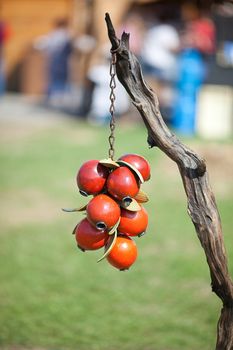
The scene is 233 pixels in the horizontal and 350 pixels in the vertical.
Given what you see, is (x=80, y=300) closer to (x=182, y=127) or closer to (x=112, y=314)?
(x=112, y=314)

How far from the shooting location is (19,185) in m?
8.62

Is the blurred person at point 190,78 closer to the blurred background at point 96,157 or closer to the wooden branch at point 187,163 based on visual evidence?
the blurred background at point 96,157

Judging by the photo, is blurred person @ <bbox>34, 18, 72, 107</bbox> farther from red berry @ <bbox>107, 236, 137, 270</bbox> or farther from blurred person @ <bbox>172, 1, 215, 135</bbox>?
red berry @ <bbox>107, 236, 137, 270</bbox>

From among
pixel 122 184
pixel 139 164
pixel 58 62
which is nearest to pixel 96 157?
pixel 58 62

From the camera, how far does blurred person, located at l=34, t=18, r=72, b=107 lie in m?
16.3

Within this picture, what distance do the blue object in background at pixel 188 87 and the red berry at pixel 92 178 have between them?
952 cm

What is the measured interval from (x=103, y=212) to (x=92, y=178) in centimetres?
16

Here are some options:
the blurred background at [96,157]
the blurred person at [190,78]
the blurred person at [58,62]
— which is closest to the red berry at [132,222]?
the blurred background at [96,157]

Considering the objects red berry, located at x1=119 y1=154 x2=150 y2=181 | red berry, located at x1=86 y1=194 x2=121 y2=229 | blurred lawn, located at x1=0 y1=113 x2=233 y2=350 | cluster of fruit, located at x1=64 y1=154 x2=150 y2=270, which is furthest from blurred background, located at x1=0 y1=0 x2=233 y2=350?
Result: red berry, located at x1=86 y1=194 x2=121 y2=229

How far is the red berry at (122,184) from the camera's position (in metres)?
2.61

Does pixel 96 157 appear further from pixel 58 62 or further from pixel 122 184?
pixel 122 184

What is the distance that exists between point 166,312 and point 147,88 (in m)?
2.53

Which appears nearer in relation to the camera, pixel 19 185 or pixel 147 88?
pixel 147 88

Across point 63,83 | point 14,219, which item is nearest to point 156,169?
point 14,219
